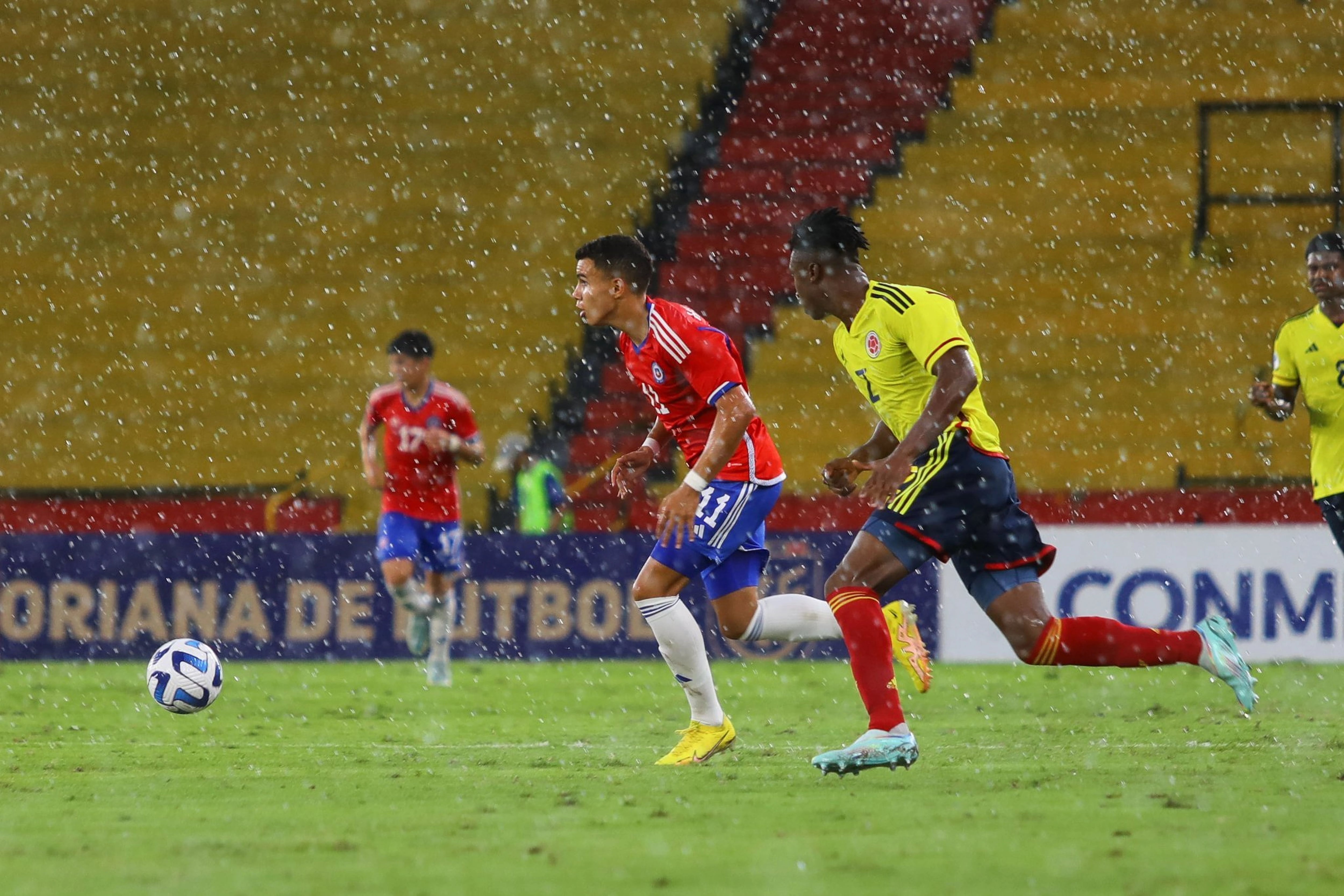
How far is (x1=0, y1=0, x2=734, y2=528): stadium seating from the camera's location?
17.5 metres

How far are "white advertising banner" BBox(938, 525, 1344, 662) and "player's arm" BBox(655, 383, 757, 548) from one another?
20.1 feet

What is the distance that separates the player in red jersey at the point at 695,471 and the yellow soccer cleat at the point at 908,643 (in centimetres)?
20

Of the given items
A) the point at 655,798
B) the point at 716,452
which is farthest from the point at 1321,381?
the point at 655,798

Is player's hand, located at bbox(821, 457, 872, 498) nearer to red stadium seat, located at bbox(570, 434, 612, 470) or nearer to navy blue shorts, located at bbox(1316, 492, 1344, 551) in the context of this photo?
navy blue shorts, located at bbox(1316, 492, 1344, 551)

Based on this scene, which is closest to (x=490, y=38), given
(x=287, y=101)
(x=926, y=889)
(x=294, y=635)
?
(x=287, y=101)

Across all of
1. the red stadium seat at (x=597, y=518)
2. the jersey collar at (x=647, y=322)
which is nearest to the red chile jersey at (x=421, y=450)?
the red stadium seat at (x=597, y=518)

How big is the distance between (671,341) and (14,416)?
1318 centimetres

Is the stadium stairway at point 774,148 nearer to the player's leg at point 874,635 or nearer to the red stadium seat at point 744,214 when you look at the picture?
the red stadium seat at point 744,214

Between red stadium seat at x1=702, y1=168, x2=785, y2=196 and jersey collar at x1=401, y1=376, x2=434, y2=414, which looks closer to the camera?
jersey collar at x1=401, y1=376, x2=434, y2=414

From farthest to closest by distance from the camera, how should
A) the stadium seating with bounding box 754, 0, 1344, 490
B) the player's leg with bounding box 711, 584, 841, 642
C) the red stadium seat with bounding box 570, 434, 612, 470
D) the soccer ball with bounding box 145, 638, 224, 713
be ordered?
the stadium seating with bounding box 754, 0, 1344, 490 < the red stadium seat with bounding box 570, 434, 612, 470 < the soccer ball with bounding box 145, 638, 224, 713 < the player's leg with bounding box 711, 584, 841, 642

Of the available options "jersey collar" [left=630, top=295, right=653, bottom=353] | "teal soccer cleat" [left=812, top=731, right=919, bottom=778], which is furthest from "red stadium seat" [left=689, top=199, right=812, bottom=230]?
"teal soccer cleat" [left=812, top=731, right=919, bottom=778]

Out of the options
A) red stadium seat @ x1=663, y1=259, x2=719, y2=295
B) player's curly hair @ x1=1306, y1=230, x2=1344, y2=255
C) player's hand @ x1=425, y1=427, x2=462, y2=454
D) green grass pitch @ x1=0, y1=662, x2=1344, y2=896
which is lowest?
green grass pitch @ x1=0, y1=662, x2=1344, y2=896

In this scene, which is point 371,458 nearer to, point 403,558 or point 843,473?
point 403,558

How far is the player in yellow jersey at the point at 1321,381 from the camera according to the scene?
7.65 m
